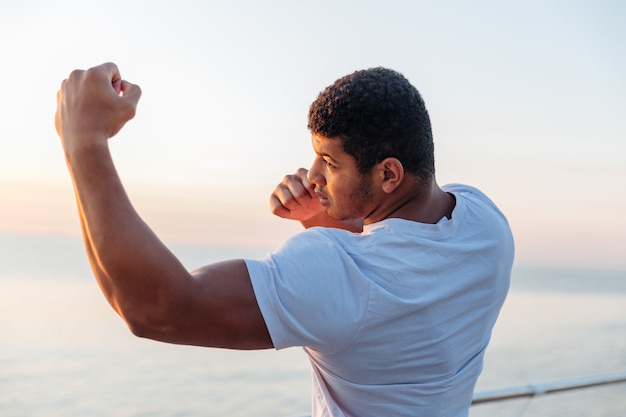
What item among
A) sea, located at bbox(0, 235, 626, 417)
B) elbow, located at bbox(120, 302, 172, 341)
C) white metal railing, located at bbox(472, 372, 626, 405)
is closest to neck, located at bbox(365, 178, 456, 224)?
elbow, located at bbox(120, 302, 172, 341)

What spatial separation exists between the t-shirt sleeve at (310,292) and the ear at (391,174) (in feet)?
0.63

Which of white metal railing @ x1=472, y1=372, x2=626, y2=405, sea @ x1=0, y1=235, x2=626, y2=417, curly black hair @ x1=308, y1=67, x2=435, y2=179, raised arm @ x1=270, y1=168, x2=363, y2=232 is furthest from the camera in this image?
sea @ x1=0, y1=235, x2=626, y2=417

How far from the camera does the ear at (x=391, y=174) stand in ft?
3.70

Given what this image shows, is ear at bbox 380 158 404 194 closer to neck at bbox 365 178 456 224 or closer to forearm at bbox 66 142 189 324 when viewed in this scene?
neck at bbox 365 178 456 224

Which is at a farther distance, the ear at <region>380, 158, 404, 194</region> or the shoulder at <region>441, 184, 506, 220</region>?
the shoulder at <region>441, 184, 506, 220</region>

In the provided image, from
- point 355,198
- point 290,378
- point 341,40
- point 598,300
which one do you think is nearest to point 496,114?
point 341,40

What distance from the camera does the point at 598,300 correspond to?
16.5 metres

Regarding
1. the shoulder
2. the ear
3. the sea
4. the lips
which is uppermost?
the ear

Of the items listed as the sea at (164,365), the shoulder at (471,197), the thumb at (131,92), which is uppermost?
the thumb at (131,92)

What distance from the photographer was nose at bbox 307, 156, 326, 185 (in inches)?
46.8

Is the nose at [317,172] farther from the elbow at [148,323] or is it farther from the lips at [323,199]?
the elbow at [148,323]

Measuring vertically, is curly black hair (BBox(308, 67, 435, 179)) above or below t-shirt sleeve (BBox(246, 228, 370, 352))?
above

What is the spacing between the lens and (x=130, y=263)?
2.79ft

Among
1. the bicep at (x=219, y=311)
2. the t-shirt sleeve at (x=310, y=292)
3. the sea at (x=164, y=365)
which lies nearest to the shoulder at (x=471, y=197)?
the t-shirt sleeve at (x=310, y=292)
